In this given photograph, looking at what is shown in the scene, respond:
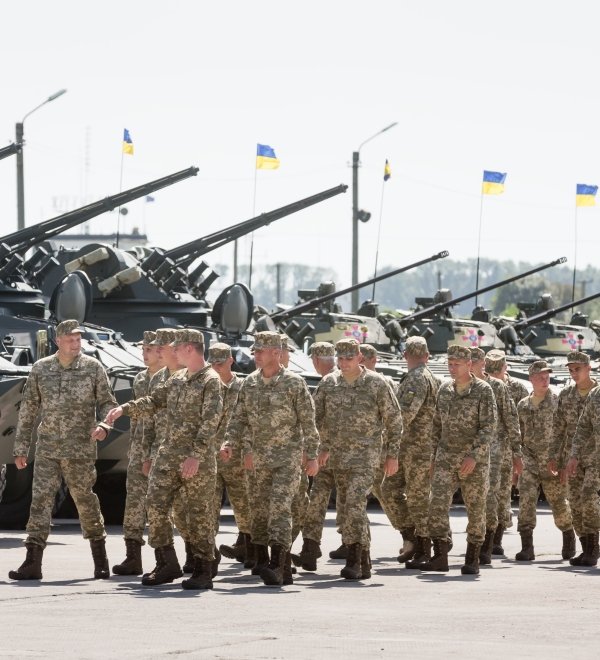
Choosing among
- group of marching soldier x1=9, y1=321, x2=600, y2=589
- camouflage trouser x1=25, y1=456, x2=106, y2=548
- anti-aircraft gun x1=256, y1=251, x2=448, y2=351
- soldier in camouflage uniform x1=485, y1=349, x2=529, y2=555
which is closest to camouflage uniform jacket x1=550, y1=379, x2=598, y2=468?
group of marching soldier x1=9, y1=321, x2=600, y2=589

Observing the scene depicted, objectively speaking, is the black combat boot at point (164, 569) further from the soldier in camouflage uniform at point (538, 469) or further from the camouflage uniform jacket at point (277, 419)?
the soldier in camouflage uniform at point (538, 469)

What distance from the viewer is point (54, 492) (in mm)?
11930

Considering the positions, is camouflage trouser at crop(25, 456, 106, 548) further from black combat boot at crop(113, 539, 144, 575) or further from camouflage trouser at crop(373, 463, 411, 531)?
camouflage trouser at crop(373, 463, 411, 531)

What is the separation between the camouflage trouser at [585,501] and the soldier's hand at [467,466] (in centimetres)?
131

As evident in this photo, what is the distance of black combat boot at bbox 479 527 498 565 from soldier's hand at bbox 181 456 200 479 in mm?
3293

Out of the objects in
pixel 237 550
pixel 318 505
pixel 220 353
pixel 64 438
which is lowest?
pixel 237 550

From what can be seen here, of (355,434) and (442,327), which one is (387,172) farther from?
(355,434)

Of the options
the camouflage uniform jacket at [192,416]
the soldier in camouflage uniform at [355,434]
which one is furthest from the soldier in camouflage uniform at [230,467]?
the camouflage uniform jacket at [192,416]

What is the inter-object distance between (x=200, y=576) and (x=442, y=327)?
22086mm

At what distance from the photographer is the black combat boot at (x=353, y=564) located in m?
12.2

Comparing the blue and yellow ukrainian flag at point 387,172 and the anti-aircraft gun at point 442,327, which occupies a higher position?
the blue and yellow ukrainian flag at point 387,172

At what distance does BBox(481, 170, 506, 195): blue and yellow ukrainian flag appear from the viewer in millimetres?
34719

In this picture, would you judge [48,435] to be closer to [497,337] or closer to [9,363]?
[9,363]

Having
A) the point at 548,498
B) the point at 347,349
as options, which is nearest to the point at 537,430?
the point at 548,498
